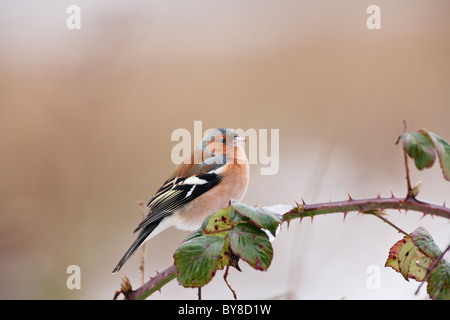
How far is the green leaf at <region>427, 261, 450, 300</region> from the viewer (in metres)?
0.50

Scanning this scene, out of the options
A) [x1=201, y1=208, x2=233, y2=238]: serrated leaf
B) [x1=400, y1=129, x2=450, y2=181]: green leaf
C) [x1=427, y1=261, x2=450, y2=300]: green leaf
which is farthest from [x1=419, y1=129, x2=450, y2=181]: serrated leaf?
[x1=201, y1=208, x2=233, y2=238]: serrated leaf

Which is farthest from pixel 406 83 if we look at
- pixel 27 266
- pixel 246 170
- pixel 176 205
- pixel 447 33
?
pixel 27 266

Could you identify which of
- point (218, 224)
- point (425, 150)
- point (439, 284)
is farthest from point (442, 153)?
point (218, 224)

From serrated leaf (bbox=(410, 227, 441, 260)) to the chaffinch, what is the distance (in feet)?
2.90

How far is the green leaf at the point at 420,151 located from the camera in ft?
1.61

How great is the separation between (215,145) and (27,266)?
4.47 ft

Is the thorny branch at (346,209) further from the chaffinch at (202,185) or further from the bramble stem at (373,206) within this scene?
the chaffinch at (202,185)

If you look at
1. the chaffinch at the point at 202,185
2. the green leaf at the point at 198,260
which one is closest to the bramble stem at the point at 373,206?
the green leaf at the point at 198,260

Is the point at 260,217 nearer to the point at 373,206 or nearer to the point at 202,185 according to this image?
the point at 373,206

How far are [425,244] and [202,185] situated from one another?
3.30 feet

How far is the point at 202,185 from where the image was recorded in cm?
150

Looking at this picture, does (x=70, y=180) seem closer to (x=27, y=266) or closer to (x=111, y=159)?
(x=111, y=159)

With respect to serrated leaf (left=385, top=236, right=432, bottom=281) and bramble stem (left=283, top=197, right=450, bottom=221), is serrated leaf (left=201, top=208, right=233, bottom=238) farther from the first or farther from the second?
serrated leaf (left=385, top=236, right=432, bottom=281)

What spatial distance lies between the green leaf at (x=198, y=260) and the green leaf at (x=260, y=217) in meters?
0.05
